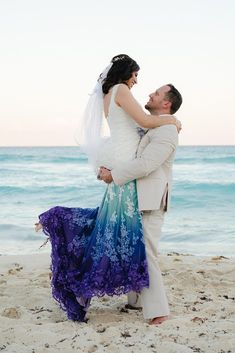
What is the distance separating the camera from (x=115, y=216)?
13.8 feet

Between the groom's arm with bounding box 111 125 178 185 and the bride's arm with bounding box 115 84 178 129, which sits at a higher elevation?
the bride's arm with bounding box 115 84 178 129

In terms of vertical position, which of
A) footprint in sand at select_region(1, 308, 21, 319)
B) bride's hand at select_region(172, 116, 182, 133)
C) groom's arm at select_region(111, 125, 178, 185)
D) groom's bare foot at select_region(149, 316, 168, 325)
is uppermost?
bride's hand at select_region(172, 116, 182, 133)

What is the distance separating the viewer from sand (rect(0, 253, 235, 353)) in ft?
11.9

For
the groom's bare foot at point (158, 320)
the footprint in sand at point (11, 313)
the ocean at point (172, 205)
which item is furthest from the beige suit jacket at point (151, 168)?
the ocean at point (172, 205)

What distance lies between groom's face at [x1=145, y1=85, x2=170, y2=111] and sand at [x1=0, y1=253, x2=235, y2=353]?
1611 millimetres

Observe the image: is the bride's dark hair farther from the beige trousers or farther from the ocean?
the ocean

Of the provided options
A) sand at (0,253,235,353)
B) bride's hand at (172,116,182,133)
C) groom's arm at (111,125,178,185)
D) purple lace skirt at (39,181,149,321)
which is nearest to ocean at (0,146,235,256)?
sand at (0,253,235,353)

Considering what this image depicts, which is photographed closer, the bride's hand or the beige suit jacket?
the beige suit jacket

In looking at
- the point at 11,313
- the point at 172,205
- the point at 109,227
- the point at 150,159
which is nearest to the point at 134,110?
the point at 150,159

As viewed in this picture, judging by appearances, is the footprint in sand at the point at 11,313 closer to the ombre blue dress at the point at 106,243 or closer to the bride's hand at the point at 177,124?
the ombre blue dress at the point at 106,243

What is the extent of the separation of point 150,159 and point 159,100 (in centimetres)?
49

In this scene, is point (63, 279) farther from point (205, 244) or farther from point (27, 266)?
point (205, 244)

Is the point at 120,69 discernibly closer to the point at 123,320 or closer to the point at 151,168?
the point at 151,168

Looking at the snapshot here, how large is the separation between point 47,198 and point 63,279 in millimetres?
14288
